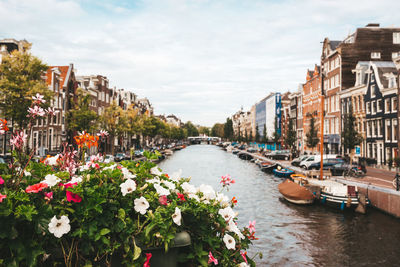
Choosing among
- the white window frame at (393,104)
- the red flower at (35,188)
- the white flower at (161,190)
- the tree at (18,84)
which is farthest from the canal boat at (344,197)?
the tree at (18,84)

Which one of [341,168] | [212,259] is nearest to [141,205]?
[212,259]

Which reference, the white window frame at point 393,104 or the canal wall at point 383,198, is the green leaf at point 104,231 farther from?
the white window frame at point 393,104

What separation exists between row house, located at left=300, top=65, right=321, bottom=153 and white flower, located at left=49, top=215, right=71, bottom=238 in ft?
216

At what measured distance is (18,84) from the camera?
1267 inches

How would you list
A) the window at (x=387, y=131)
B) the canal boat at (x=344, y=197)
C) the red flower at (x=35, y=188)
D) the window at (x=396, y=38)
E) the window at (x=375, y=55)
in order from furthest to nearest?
the window at (x=396, y=38) → the window at (x=375, y=55) → the window at (x=387, y=131) → the canal boat at (x=344, y=197) → the red flower at (x=35, y=188)

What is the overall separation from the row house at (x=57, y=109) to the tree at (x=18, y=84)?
16.0 metres

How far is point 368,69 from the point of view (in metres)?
48.3

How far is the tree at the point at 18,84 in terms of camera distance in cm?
3142

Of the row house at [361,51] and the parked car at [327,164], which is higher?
the row house at [361,51]

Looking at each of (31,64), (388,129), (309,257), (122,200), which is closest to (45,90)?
(31,64)

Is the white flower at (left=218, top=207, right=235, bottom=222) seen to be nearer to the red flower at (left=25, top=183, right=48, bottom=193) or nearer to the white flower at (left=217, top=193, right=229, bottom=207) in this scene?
the white flower at (left=217, top=193, right=229, bottom=207)

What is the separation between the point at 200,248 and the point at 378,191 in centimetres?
2355

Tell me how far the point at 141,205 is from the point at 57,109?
50.8 metres

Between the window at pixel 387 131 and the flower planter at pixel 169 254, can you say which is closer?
the flower planter at pixel 169 254
